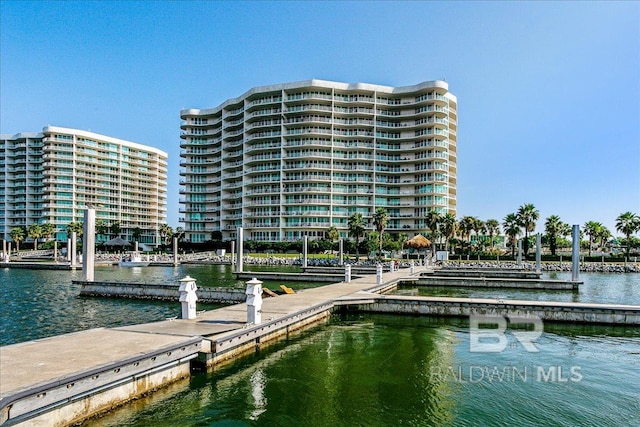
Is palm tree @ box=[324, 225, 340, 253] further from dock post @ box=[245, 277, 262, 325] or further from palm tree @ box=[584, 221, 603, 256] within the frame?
dock post @ box=[245, 277, 262, 325]

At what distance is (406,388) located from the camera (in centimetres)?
1078

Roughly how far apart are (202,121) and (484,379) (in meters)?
108

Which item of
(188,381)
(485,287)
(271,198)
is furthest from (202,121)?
(188,381)

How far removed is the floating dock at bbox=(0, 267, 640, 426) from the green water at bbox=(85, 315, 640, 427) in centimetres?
42

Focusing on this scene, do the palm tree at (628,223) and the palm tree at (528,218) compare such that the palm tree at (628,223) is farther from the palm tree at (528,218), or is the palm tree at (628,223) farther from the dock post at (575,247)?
the dock post at (575,247)

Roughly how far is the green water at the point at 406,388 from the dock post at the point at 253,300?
114cm

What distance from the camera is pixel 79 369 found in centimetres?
827

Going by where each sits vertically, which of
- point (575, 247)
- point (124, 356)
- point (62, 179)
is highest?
point (62, 179)

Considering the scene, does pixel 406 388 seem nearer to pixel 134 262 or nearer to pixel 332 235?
pixel 134 262

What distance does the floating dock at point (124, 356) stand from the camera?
729 centimetres

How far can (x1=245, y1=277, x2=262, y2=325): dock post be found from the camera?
44.1 feet

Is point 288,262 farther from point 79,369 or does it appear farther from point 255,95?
point 79,369

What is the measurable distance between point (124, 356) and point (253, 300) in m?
4.84

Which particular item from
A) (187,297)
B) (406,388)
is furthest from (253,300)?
(406,388)
